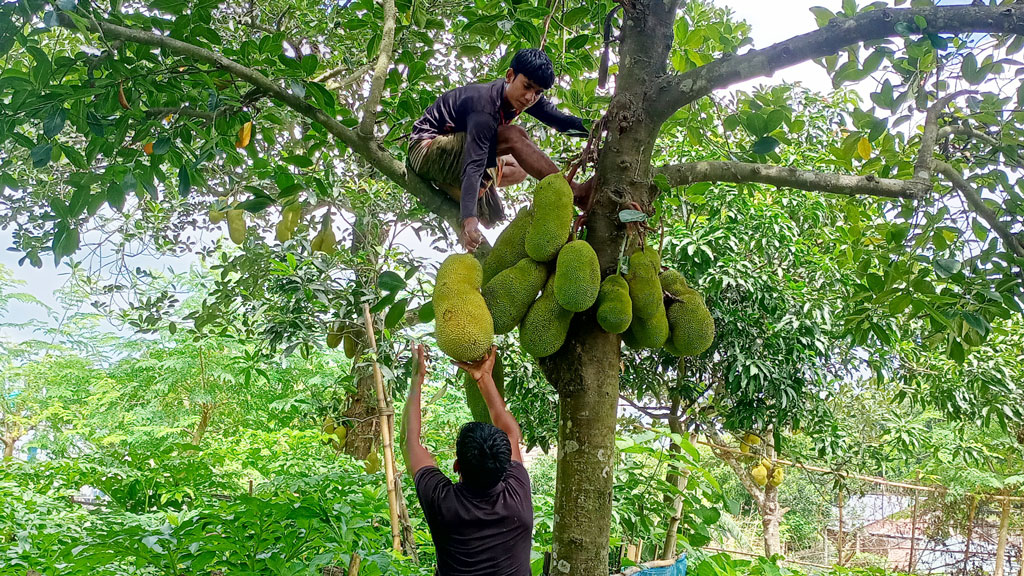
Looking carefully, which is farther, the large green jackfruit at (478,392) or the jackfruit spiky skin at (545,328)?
the large green jackfruit at (478,392)

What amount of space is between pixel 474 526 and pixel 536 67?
3.68 ft

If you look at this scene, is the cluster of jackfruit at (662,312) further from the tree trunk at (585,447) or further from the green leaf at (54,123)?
the green leaf at (54,123)

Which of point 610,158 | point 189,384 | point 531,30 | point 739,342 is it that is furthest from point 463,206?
point 189,384

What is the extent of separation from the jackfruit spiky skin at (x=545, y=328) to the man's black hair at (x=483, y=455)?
0.98 feet

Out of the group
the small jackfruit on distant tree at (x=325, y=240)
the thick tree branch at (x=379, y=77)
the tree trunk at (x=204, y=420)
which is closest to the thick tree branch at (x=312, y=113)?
the thick tree branch at (x=379, y=77)

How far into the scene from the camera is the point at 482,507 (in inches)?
63.4

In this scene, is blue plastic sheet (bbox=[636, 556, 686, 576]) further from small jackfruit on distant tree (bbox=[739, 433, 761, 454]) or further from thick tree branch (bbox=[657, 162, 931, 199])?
small jackfruit on distant tree (bbox=[739, 433, 761, 454])

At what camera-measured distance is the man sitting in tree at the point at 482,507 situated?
159cm

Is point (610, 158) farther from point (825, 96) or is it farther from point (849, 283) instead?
point (825, 96)

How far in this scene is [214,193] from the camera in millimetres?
3902

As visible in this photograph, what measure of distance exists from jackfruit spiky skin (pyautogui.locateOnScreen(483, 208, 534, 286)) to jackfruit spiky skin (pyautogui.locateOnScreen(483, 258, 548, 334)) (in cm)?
5

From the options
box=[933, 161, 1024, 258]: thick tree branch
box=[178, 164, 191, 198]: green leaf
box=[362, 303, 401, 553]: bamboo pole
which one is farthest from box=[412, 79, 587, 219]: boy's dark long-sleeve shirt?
box=[933, 161, 1024, 258]: thick tree branch

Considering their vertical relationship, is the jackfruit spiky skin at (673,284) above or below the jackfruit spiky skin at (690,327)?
above

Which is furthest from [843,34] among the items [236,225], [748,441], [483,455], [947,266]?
[748,441]
